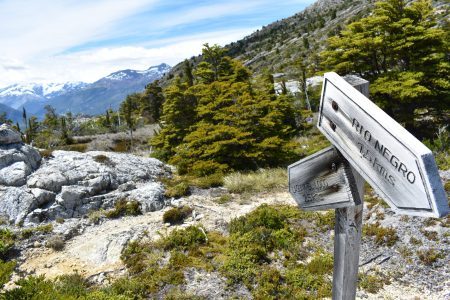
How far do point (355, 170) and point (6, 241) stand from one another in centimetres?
1222

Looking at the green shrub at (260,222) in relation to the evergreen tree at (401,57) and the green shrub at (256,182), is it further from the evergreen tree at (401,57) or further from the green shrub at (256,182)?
the evergreen tree at (401,57)

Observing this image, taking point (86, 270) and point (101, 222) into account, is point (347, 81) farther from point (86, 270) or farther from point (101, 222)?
point (101, 222)

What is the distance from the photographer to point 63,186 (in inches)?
532

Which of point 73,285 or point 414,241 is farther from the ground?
point 73,285

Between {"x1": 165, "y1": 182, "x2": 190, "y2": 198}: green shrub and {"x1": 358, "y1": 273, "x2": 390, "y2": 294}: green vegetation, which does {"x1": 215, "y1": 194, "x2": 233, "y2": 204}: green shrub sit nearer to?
{"x1": 165, "y1": 182, "x2": 190, "y2": 198}: green shrub

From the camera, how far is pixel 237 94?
746 inches

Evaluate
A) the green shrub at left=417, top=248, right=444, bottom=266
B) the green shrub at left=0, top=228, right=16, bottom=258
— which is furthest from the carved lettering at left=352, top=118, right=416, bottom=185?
the green shrub at left=0, top=228, right=16, bottom=258

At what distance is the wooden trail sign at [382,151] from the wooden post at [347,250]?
0.41m

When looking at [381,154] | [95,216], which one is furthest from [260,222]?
[381,154]

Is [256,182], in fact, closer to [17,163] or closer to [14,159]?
[17,163]

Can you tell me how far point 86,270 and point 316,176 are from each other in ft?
29.9

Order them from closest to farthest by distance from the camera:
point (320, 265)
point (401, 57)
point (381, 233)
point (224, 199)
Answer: point (320, 265) < point (381, 233) < point (224, 199) < point (401, 57)

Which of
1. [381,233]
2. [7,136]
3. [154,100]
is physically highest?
[154,100]

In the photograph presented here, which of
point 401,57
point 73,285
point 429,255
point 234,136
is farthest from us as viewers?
point 401,57
